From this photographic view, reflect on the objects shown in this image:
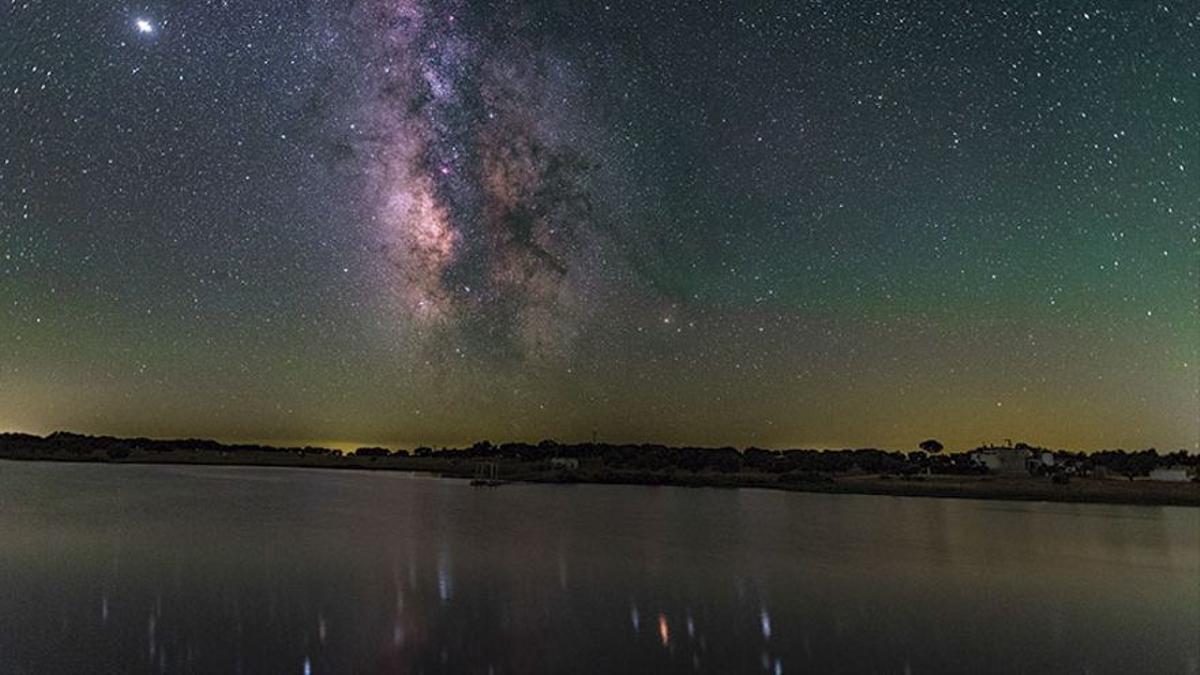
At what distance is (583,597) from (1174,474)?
11708 cm

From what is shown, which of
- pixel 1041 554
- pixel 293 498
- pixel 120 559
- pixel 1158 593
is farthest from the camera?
pixel 293 498

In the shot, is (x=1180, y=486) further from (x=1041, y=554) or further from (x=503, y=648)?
(x=503, y=648)

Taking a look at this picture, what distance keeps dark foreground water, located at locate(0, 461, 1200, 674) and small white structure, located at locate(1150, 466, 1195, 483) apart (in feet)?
213

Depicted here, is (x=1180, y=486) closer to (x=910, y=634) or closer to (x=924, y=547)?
(x=924, y=547)

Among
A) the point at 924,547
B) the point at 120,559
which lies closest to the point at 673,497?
the point at 924,547

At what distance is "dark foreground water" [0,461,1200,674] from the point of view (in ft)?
59.2

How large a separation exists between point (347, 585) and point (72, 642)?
10138 mm

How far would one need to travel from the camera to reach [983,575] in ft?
111

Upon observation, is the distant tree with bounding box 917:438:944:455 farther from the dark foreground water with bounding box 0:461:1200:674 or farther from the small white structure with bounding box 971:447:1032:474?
the dark foreground water with bounding box 0:461:1200:674

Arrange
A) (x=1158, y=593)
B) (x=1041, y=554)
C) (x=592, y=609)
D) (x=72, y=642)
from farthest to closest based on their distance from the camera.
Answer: (x=1041, y=554)
(x=1158, y=593)
(x=592, y=609)
(x=72, y=642)

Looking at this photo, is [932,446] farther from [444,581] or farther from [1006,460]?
[444,581]

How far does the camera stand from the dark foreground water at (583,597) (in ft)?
59.2

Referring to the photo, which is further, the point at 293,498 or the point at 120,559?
the point at 293,498

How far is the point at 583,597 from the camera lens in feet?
85.0
